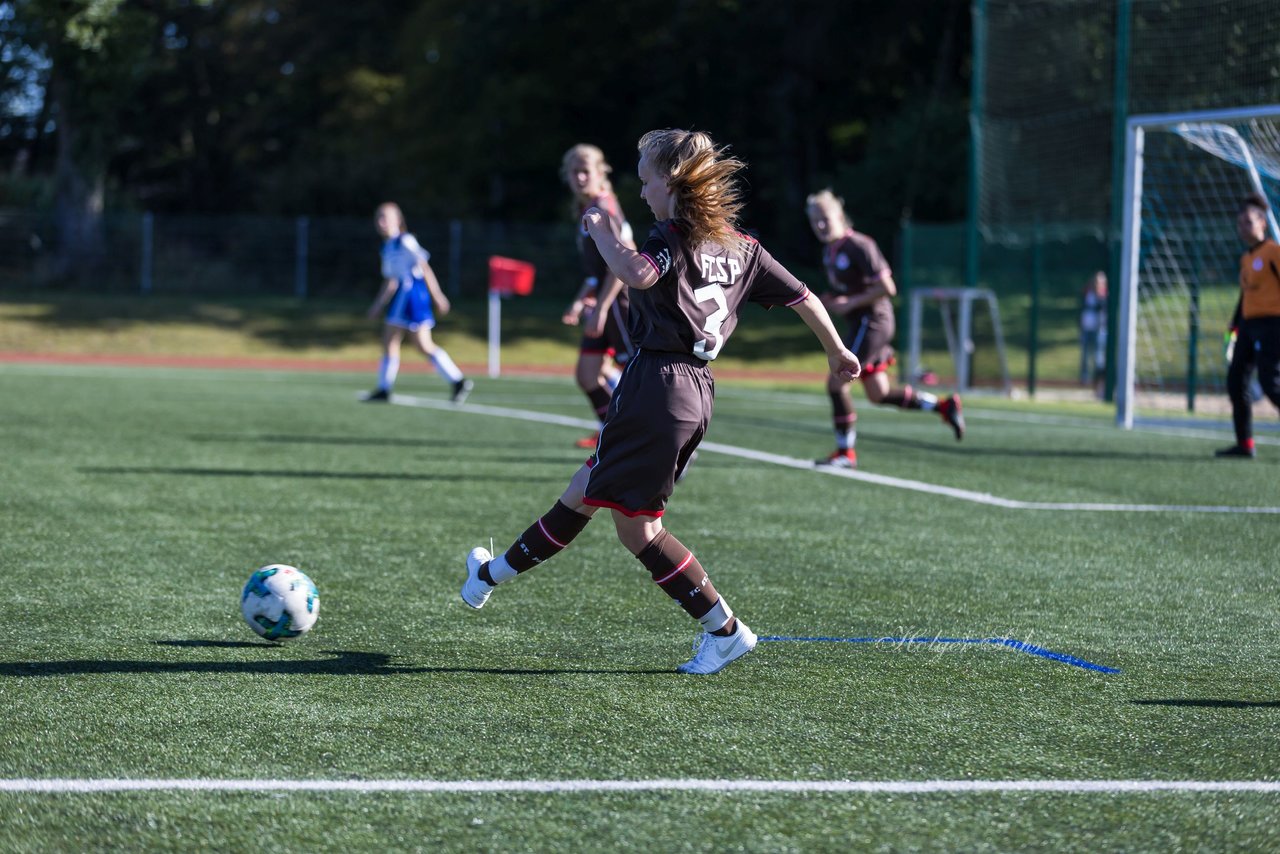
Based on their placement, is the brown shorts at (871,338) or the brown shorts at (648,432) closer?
the brown shorts at (648,432)

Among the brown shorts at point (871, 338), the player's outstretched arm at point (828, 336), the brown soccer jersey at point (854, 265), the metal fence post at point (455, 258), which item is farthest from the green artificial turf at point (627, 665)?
the metal fence post at point (455, 258)

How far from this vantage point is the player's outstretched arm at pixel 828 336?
17.0ft

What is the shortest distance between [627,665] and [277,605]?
1.21m

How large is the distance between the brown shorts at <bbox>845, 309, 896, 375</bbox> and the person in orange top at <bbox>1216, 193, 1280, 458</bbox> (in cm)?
316

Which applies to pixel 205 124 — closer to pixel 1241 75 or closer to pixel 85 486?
pixel 1241 75

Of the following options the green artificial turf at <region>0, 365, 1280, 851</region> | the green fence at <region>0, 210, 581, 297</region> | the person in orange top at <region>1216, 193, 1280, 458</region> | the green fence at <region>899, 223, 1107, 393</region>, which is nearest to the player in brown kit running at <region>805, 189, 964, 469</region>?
the green artificial turf at <region>0, 365, 1280, 851</region>

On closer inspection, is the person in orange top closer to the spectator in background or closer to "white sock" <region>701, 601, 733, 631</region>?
"white sock" <region>701, 601, 733, 631</region>

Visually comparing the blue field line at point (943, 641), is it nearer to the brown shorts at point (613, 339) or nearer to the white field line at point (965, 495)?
the white field line at point (965, 495)

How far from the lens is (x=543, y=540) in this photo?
5254 millimetres

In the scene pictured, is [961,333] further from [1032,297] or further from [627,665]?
[627,665]

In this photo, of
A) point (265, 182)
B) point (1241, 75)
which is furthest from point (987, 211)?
point (265, 182)

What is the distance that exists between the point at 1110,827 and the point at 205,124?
5189cm

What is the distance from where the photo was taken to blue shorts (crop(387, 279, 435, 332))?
17.5 m

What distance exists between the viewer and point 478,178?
147 ft
